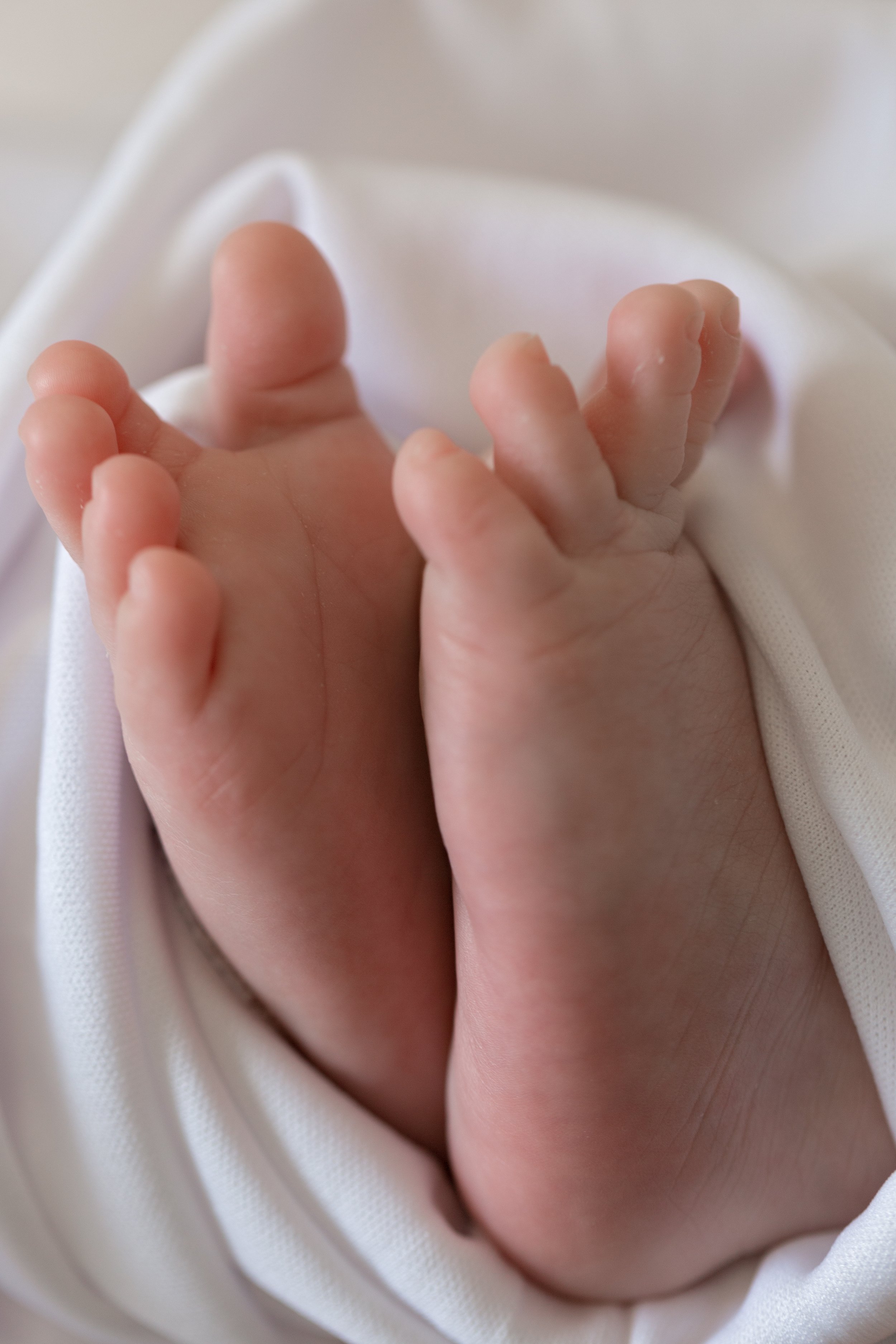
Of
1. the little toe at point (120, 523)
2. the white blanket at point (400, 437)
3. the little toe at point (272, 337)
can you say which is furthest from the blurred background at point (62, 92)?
the little toe at point (120, 523)

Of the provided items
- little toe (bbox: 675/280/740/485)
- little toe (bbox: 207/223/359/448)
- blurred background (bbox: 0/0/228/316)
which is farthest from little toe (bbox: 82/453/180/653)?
blurred background (bbox: 0/0/228/316)

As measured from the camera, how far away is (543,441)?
45 cm

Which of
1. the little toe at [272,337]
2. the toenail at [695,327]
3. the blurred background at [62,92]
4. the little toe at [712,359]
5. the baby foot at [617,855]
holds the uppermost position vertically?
the blurred background at [62,92]

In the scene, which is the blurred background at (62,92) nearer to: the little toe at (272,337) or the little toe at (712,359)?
the little toe at (272,337)

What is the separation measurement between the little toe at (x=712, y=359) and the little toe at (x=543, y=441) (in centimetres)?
7

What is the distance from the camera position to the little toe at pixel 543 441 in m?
0.45

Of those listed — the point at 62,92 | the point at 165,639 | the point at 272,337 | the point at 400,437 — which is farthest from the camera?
the point at 62,92

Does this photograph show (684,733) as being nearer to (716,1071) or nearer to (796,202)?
(716,1071)

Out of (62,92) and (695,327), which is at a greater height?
(62,92)

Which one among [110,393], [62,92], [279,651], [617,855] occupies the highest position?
[62,92]

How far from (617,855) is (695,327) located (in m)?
0.22

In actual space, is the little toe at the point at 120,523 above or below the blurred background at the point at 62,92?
below

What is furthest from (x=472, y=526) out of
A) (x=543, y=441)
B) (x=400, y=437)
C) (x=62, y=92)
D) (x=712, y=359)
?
(x=62, y=92)

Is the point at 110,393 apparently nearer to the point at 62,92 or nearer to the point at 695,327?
the point at 695,327
